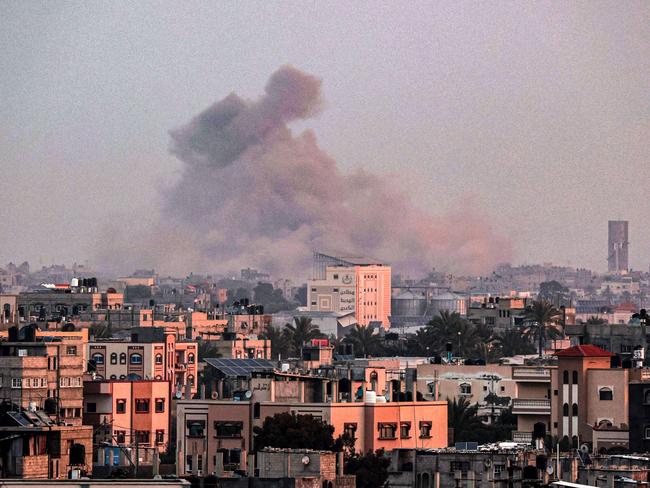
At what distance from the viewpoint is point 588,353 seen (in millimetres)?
63344

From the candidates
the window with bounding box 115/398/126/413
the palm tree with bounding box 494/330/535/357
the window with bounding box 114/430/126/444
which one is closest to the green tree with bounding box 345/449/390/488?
the window with bounding box 114/430/126/444

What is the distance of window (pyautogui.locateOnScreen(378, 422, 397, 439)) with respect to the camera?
52.9 meters

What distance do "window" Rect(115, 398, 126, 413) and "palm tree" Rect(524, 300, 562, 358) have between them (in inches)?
1975

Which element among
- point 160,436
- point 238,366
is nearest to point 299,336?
point 238,366

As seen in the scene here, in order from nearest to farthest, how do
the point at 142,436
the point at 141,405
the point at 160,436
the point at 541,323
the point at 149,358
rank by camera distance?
the point at 142,436, the point at 160,436, the point at 141,405, the point at 149,358, the point at 541,323

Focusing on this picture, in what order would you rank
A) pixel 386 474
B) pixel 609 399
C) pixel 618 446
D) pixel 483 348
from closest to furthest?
pixel 386 474 → pixel 618 446 → pixel 609 399 → pixel 483 348

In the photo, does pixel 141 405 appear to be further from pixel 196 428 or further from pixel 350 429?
pixel 350 429

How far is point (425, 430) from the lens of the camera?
54.4 metres

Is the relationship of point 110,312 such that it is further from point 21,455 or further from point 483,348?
point 21,455

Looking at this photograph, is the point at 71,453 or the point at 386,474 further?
the point at 386,474

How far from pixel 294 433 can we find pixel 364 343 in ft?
232

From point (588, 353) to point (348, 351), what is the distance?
4893cm

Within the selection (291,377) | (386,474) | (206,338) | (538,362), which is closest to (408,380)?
(538,362)

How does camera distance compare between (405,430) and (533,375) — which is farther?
(533,375)
